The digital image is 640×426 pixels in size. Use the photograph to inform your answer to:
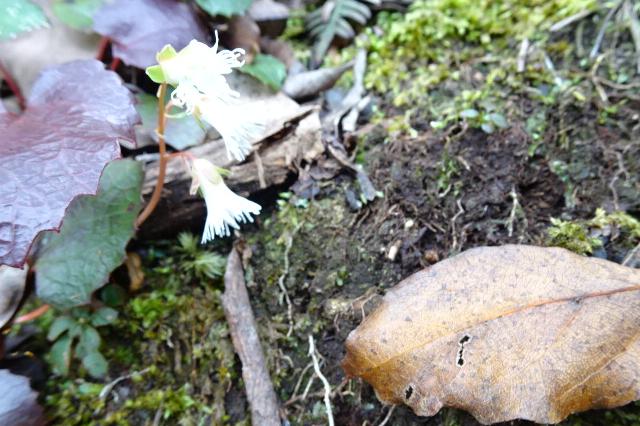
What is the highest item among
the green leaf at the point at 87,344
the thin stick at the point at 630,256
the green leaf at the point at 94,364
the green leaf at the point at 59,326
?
the green leaf at the point at 59,326

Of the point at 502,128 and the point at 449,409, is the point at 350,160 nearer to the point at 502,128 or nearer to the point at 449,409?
the point at 502,128

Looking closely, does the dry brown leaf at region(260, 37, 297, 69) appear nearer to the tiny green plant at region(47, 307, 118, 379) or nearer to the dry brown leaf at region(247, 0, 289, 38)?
the dry brown leaf at region(247, 0, 289, 38)

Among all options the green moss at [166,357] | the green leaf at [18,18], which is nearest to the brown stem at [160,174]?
the green moss at [166,357]

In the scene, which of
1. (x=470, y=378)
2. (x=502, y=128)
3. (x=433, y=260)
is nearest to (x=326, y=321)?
(x=433, y=260)

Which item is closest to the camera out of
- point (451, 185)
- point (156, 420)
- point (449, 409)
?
point (449, 409)

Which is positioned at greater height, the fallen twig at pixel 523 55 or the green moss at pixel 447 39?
the green moss at pixel 447 39

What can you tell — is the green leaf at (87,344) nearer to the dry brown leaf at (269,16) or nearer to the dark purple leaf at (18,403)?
the dark purple leaf at (18,403)

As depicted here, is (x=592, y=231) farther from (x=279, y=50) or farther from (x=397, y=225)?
(x=279, y=50)
